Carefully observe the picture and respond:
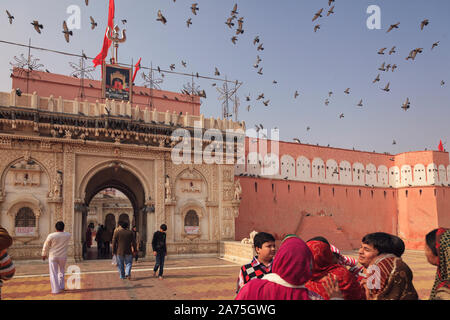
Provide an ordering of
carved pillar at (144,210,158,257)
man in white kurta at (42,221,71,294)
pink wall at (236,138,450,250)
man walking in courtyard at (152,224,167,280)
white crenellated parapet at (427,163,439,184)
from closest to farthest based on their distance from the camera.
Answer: man in white kurta at (42,221,71,294) < man walking in courtyard at (152,224,167,280) < carved pillar at (144,210,158,257) < pink wall at (236,138,450,250) < white crenellated parapet at (427,163,439,184)

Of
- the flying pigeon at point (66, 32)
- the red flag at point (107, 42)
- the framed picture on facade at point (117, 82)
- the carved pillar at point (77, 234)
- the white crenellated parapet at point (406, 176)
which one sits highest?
the red flag at point (107, 42)

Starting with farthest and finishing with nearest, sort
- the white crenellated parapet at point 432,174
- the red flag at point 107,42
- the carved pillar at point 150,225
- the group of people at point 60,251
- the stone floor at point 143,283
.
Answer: the white crenellated parapet at point 432,174
the red flag at point 107,42
the carved pillar at point 150,225
the stone floor at point 143,283
the group of people at point 60,251

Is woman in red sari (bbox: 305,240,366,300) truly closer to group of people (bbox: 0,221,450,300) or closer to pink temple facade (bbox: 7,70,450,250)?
group of people (bbox: 0,221,450,300)

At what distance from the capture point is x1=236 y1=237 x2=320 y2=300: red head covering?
2.28m

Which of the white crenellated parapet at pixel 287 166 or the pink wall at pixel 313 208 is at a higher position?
the white crenellated parapet at pixel 287 166

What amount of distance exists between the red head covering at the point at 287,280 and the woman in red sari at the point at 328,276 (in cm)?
65

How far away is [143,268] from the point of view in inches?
462

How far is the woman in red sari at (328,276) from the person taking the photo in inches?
119

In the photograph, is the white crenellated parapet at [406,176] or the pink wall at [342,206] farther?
the white crenellated parapet at [406,176]

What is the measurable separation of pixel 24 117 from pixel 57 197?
2996mm

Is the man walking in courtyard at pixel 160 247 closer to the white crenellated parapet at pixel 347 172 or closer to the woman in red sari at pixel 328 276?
the woman in red sari at pixel 328 276

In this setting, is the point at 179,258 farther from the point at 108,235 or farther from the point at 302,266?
the point at 302,266

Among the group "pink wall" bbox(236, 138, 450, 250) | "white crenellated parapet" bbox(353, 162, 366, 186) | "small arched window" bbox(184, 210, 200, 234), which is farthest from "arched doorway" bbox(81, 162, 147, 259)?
"white crenellated parapet" bbox(353, 162, 366, 186)
